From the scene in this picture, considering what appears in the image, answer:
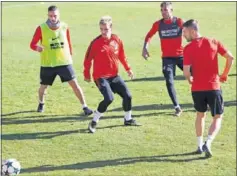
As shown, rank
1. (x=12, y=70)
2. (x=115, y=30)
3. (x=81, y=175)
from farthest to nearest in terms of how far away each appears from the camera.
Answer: (x=115, y=30), (x=12, y=70), (x=81, y=175)

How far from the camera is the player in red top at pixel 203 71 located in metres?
8.07

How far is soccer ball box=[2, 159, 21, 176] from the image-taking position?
7506mm

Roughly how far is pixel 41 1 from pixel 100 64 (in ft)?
98.3

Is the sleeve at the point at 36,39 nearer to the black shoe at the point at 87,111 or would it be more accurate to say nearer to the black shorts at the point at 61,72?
the black shorts at the point at 61,72

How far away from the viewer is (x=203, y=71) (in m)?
8.23

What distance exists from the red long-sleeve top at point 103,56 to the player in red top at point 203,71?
182 cm

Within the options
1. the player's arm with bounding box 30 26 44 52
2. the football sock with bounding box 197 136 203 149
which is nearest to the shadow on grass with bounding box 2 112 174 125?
the player's arm with bounding box 30 26 44 52

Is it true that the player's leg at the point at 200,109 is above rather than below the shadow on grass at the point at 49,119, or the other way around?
above

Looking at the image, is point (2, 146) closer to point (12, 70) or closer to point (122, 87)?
point (122, 87)

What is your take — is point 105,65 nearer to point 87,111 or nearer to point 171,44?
point 87,111

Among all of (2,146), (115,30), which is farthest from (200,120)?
(115,30)

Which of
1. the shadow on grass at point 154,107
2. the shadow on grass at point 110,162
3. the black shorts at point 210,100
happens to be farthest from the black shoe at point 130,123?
the black shorts at point 210,100

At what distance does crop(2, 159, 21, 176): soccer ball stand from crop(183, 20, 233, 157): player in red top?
9.39 feet

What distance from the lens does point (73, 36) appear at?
21.9 metres
